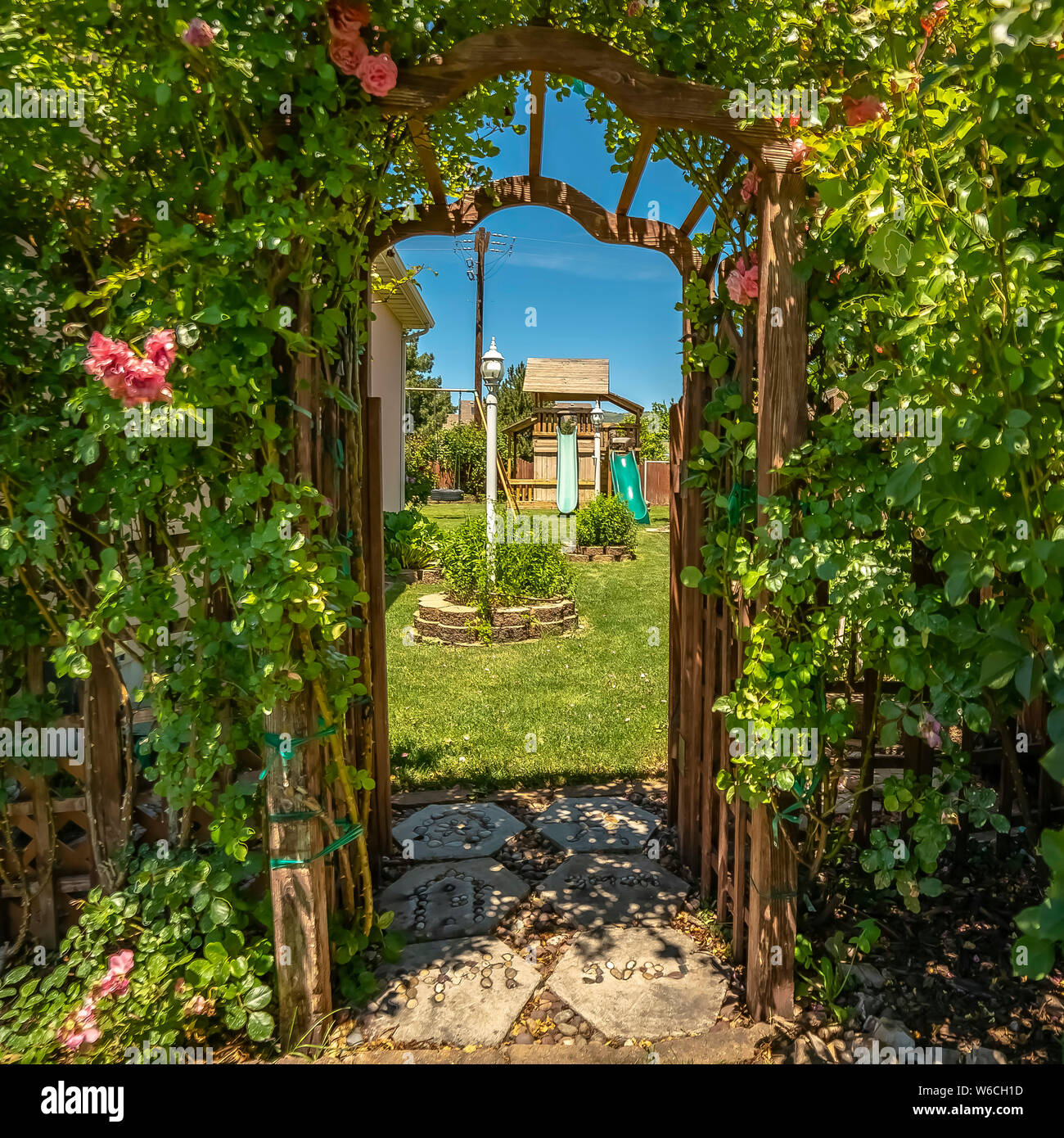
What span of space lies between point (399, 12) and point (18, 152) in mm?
1052

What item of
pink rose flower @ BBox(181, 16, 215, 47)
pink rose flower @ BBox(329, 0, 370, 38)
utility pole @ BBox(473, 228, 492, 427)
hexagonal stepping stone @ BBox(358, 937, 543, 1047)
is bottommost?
hexagonal stepping stone @ BBox(358, 937, 543, 1047)

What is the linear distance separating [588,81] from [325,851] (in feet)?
7.45

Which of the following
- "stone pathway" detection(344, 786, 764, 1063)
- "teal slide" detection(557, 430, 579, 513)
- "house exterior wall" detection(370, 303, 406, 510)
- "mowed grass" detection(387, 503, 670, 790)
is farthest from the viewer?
"teal slide" detection(557, 430, 579, 513)

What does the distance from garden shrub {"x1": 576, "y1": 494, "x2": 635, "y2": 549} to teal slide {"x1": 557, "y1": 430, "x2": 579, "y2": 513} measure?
9.71 feet

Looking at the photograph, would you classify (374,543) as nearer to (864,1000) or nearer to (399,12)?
(399,12)

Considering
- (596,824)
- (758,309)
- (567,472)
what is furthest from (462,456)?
(758,309)

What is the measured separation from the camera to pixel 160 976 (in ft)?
6.36

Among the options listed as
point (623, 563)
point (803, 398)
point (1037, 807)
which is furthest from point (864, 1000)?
point (623, 563)

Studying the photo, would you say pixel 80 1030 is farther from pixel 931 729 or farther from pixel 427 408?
pixel 427 408

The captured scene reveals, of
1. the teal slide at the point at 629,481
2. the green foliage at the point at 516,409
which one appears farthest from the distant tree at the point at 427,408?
the teal slide at the point at 629,481

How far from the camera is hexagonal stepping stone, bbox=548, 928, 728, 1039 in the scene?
84.5 inches

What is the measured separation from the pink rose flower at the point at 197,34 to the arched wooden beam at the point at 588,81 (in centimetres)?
46

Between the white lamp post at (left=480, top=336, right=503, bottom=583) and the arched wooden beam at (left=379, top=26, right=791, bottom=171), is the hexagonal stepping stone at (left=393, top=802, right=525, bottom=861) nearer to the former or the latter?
the arched wooden beam at (left=379, top=26, right=791, bottom=171)

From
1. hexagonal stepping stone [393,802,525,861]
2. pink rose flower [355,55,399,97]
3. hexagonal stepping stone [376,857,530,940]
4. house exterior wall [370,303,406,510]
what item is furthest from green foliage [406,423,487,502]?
pink rose flower [355,55,399,97]
